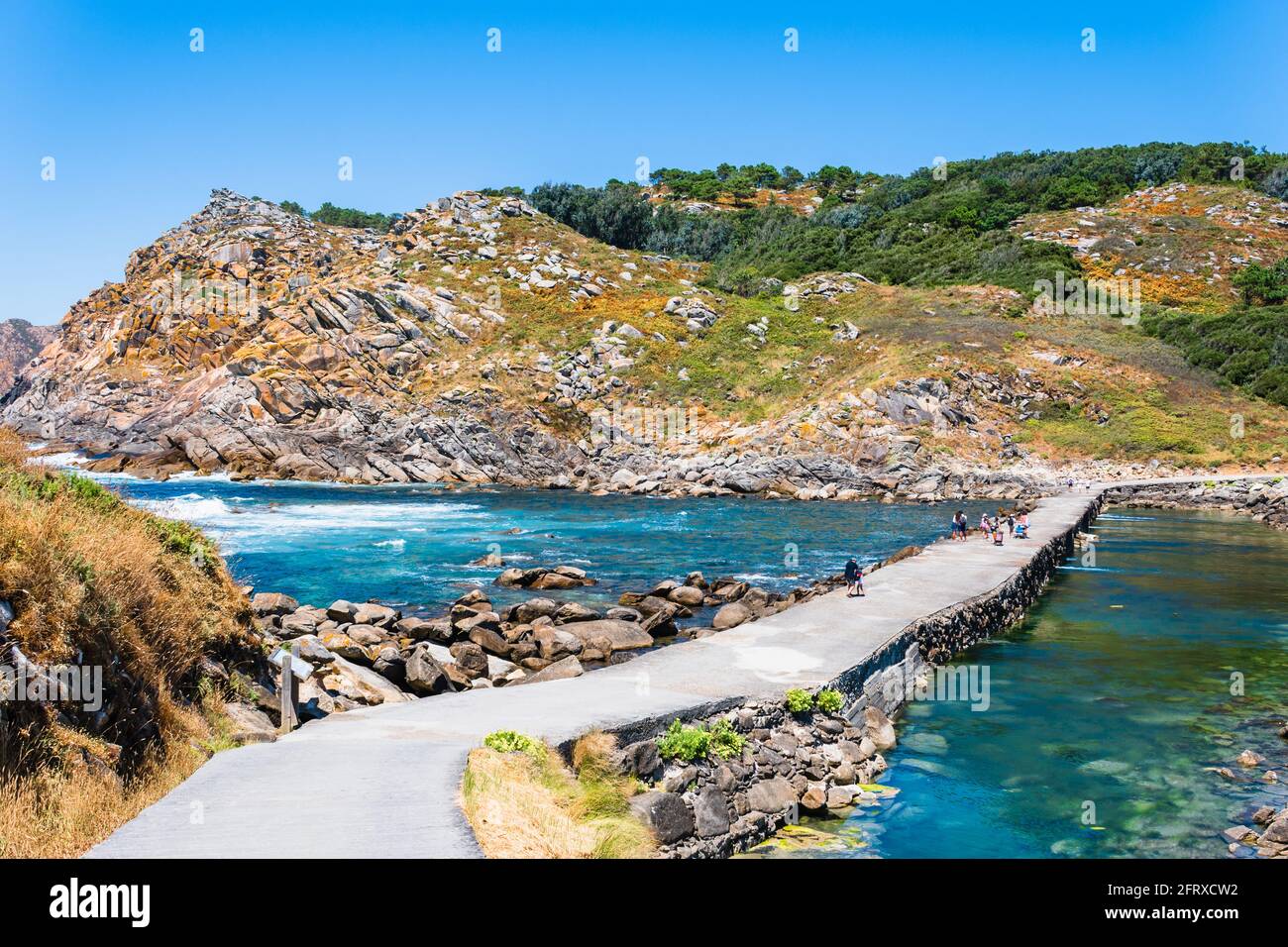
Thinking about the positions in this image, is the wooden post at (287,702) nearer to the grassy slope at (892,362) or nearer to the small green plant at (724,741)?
the small green plant at (724,741)

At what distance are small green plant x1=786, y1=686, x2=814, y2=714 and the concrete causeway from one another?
0.30 m

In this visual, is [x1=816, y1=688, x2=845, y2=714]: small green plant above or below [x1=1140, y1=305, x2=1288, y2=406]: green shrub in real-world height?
below

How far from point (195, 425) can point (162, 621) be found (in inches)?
2560

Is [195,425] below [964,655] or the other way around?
the other way around

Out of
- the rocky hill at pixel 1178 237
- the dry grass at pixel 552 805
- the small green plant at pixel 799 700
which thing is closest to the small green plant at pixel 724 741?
the small green plant at pixel 799 700

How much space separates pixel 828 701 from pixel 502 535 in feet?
89.4

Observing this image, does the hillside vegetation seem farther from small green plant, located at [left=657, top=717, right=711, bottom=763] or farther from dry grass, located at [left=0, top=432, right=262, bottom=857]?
dry grass, located at [left=0, top=432, right=262, bottom=857]

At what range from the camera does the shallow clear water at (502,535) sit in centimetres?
2806

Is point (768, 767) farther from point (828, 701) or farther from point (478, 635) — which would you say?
point (478, 635)

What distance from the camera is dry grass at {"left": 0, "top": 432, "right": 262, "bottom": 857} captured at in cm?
714

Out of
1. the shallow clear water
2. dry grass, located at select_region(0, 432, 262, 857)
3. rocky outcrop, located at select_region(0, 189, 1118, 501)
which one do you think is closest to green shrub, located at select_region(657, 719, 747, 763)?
dry grass, located at select_region(0, 432, 262, 857)
